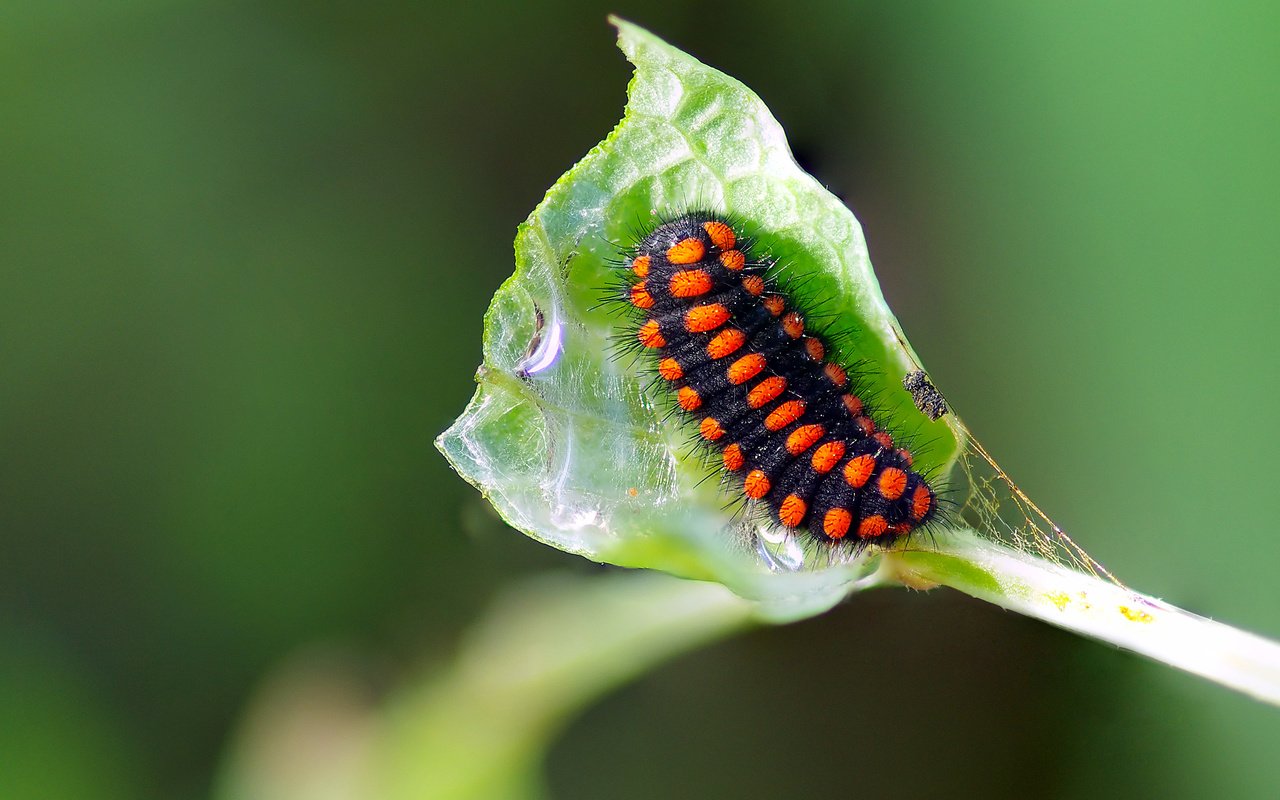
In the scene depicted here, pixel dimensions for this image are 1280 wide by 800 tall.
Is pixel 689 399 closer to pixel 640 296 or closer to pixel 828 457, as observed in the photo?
pixel 640 296

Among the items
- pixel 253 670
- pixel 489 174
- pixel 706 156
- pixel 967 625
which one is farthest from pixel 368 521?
pixel 967 625

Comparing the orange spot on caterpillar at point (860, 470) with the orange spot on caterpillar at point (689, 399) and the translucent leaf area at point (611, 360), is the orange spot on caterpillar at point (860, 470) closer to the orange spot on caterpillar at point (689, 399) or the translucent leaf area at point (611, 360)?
the translucent leaf area at point (611, 360)

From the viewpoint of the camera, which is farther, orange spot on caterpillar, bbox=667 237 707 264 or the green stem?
orange spot on caterpillar, bbox=667 237 707 264

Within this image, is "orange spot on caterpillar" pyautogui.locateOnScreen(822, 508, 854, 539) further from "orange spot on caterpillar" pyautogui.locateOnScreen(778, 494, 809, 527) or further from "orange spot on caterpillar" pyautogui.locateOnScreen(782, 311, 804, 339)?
"orange spot on caterpillar" pyautogui.locateOnScreen(782, 311, 804, 339)

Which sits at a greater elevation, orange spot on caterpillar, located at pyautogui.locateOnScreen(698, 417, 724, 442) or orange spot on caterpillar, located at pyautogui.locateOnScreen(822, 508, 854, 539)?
orange spot on caterpillar, located at pyautogui.locateOnScreen(698, 417, 724, 442)

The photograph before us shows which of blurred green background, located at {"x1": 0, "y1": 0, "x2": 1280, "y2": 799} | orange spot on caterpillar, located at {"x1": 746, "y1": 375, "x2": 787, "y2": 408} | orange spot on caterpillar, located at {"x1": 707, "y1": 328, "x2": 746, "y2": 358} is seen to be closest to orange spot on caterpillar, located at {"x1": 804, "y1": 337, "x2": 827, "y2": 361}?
orange spot on caterpillar, located at {"x1": 746, "y1": 375, "x2": 787, "y2": 408}

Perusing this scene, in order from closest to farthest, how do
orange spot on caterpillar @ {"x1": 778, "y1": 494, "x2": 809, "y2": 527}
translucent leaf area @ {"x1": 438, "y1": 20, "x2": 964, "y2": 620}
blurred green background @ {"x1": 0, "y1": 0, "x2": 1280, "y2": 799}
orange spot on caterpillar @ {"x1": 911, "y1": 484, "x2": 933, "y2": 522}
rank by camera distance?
translucent leaf area @ {"x1": 438, "y1": 20, "x2": 964, "y2": 620} < orange spot on caterpillar @ {"x1": 911, "y1": 484, "x2": 933, "y2": 522} < orange spot on caterpillar @ {"x1": 778, "y1": 494, "x2": 809, "y2": 527} < blurred green background @ {"x1": 0, "y1": 0, "x2": 1280, "y2": 799}

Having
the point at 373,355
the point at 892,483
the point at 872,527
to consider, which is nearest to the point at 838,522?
the point at 872,527
